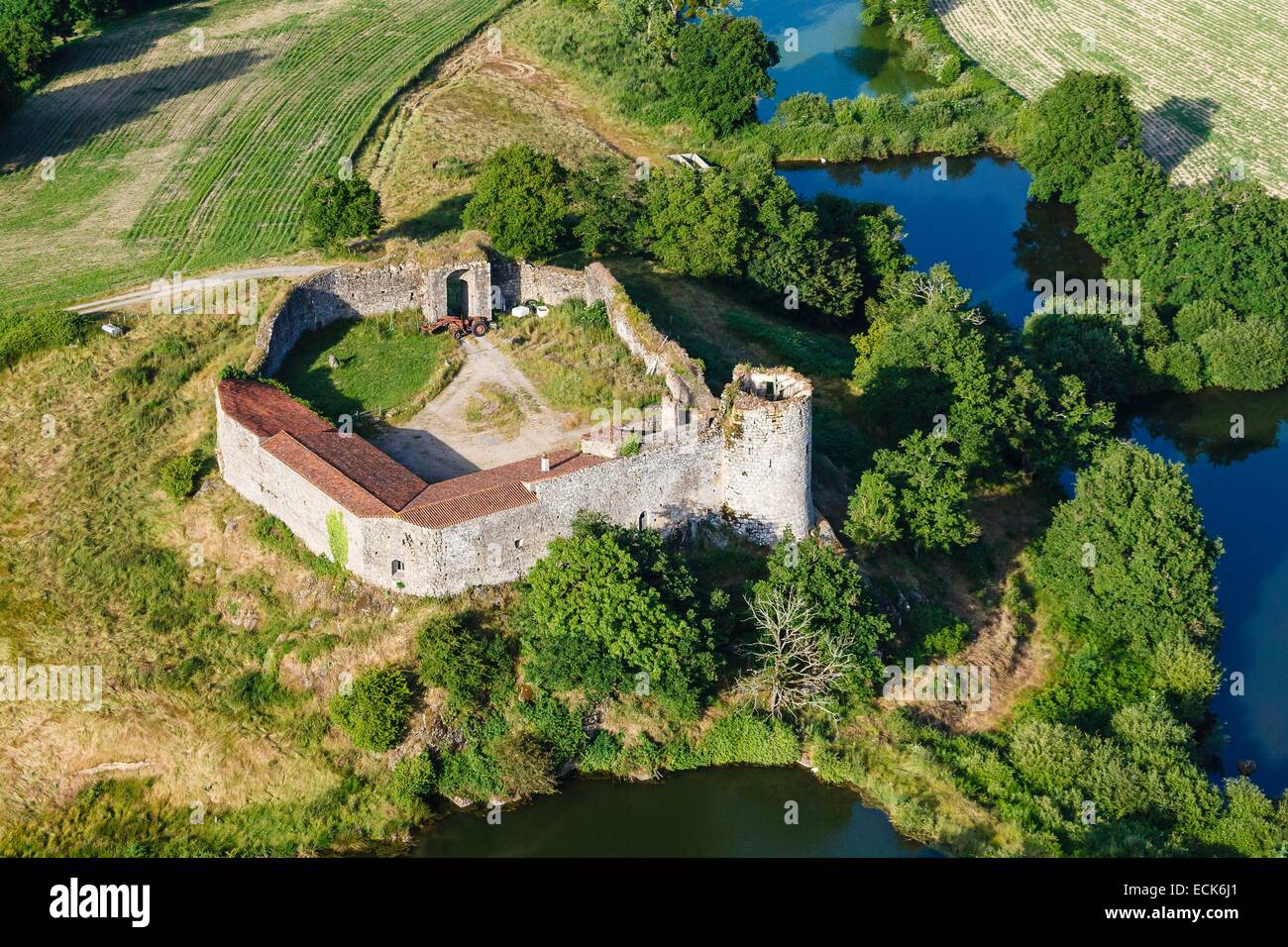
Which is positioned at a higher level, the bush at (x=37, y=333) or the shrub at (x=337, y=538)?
the bush at (x=37, y=333)

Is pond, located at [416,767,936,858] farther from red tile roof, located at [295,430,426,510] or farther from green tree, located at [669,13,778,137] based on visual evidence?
green tree, located at [669,13,778,137]

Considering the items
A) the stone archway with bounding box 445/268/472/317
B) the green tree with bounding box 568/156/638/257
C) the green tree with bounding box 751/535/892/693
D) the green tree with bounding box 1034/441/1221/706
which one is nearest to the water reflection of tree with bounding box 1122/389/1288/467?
the green tree with bounding box 1034/441/1221/706

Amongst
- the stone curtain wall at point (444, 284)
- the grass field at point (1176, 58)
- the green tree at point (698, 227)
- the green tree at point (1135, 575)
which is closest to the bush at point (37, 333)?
the stone curtain wall at point (444, 284)

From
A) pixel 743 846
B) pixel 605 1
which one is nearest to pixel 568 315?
pixel 743 846

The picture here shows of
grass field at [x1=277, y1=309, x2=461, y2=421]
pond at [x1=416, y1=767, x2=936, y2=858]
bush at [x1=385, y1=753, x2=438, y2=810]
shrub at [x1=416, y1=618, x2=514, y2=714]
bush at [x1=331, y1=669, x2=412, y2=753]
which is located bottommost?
pond at [x1=416, y1=767, x2=936, y2=858]

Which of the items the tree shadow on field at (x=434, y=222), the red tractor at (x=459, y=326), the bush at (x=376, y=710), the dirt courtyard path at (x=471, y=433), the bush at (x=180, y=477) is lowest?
the bush at (x=376, y=710)

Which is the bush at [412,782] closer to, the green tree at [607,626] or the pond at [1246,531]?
the green tree at [607,626]
